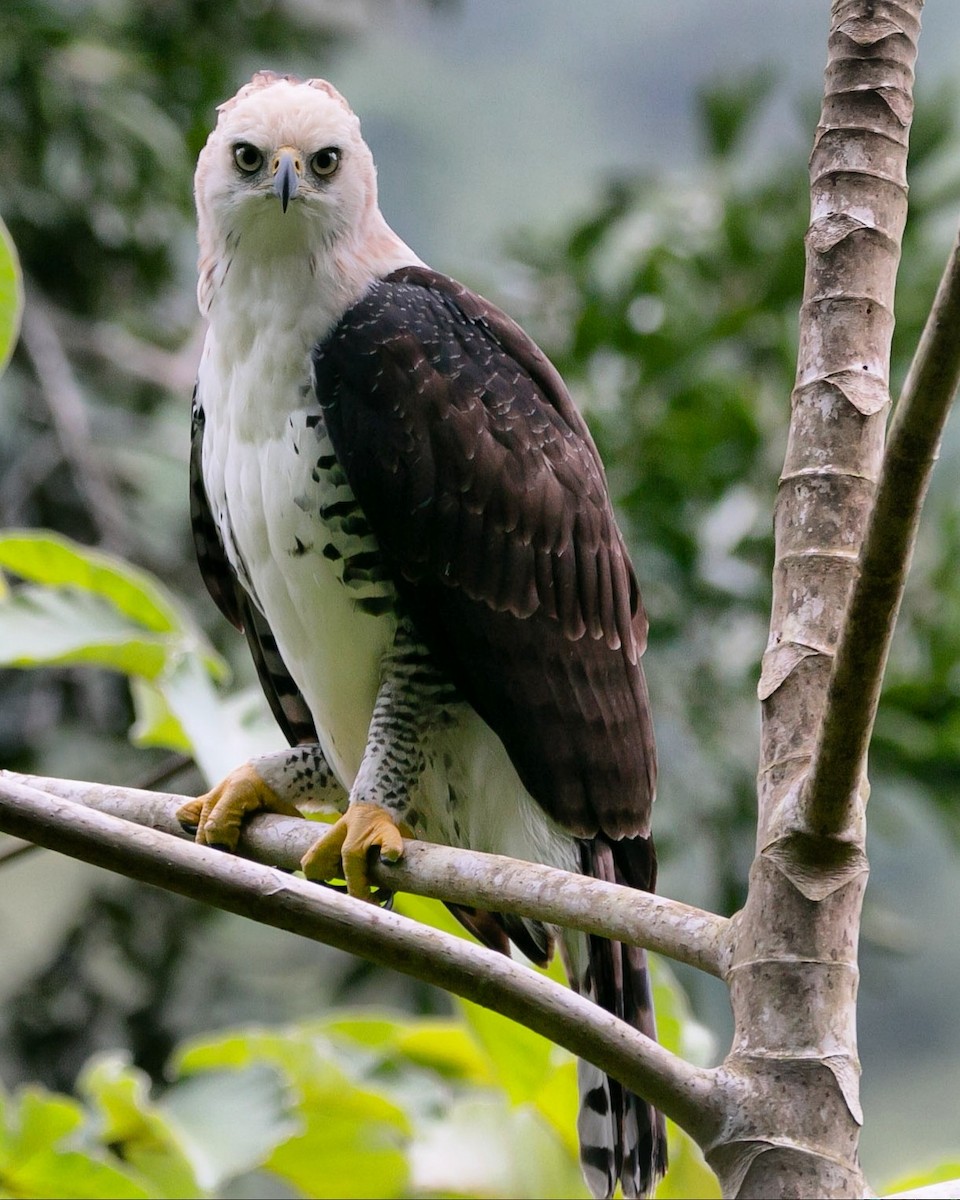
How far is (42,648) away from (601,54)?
250 inches

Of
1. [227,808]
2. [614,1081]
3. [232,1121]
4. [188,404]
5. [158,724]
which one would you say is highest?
[188,404]

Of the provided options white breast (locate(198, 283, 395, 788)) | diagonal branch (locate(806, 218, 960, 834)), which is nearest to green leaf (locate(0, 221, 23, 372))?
white breast (locate(198, 283, 395, 788))

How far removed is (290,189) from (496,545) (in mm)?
553

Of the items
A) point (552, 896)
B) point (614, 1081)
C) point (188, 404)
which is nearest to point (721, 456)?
point (188, 404)

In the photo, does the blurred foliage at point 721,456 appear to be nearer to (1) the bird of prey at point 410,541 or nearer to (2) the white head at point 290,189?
(1) the bird of prey at point 410,541

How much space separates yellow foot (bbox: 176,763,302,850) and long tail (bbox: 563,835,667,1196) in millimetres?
471

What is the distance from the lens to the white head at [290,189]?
6.81 feet

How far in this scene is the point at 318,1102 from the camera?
7.14 ft

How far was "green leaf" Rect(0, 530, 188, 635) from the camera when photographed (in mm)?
2176

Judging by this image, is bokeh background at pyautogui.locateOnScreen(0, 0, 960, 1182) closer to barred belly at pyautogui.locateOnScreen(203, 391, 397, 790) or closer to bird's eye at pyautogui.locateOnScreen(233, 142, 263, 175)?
barred belly at pyautogui.locateOnScreen(203, 391, 397, 790)

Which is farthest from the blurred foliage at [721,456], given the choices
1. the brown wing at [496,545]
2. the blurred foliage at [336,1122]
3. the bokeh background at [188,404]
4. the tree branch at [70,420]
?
the brown wing at [496,545]

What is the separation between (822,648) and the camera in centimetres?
140

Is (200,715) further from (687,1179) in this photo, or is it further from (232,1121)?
(687,1179)

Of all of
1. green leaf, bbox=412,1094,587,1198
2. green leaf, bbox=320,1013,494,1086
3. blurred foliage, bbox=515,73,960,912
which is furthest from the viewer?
blurred foliage, bbox=515,73,960,912
